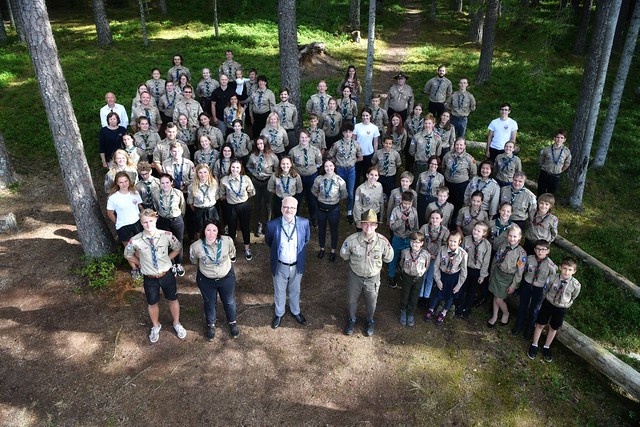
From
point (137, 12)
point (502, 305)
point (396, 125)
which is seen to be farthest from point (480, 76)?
point (137, 12)

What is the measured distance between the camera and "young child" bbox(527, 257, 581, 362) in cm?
634

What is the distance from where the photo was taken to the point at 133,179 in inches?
320

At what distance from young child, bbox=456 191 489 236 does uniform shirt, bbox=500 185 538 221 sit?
612mm

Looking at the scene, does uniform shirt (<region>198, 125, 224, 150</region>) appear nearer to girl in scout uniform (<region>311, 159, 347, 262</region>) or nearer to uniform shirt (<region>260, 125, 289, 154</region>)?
uniform shirt (<region>260, 125, 289, 154</region>)

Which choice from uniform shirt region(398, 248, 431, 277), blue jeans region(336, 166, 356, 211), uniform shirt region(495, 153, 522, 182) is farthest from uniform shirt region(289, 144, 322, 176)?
uniform shirt region(495, 153, 522, 182)

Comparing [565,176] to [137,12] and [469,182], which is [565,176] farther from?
[137,12]

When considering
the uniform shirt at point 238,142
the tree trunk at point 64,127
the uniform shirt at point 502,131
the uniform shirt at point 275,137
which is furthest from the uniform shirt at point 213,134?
the uniform shirt at point 502,131

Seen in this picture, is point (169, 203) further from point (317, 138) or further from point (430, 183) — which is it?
point (430, 183)

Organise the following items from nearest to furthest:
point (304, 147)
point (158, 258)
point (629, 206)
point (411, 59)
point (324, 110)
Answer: point (158, 258) → point (304, 147) → point (324, 110) → point (629, 206) → point (411, 59)

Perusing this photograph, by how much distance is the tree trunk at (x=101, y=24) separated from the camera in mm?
18078

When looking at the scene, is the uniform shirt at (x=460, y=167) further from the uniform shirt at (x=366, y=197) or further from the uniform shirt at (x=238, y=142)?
the uniform shirt at (x=238, y=142)

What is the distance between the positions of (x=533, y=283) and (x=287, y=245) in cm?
381

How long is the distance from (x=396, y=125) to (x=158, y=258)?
19.1 feet

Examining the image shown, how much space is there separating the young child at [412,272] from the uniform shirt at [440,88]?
5930 mm
